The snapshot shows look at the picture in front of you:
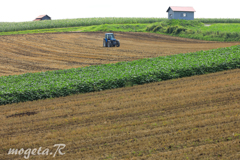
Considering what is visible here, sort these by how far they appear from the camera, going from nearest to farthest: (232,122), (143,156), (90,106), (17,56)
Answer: (143,156), (232,122), (90,106), (17,56)

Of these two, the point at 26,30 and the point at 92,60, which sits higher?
the point at 26,30

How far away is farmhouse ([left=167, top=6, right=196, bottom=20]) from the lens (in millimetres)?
66250

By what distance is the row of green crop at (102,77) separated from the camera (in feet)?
47.5

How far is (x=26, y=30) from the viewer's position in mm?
60562

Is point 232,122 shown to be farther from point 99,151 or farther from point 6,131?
point 6,131

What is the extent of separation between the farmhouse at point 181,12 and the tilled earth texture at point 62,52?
79.4ft

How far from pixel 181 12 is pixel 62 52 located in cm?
4282

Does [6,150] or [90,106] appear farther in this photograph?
[90,106]

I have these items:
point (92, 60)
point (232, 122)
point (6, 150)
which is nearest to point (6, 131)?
point (6, 150)

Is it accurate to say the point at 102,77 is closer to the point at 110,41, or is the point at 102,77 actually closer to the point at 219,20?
the point at 110,41

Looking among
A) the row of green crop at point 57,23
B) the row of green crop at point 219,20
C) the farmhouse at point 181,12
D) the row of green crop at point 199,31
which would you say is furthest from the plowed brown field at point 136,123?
the row of green crop at point 219,20

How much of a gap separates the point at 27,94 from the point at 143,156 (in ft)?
29.0

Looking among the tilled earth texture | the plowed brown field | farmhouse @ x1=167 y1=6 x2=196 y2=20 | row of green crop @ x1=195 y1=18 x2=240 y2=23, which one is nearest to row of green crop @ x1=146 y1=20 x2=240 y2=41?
the tilled earth texture

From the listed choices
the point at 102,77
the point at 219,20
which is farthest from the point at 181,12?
the point at 102,77
